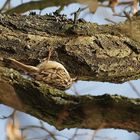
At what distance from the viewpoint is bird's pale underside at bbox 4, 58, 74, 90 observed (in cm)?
203

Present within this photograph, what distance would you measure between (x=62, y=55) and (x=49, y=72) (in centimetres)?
30

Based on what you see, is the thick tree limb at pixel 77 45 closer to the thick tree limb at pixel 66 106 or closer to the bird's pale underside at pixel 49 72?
the bird's pale underside at pixel 49 72

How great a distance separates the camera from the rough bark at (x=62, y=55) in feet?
5.37

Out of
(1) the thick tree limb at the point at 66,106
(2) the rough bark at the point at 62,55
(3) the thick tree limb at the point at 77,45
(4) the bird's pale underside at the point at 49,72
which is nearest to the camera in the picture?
(1) the thick tree limb at the point at 66,106

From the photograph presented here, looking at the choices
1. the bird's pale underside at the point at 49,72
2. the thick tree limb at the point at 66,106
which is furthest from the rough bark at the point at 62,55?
the bird's pale underside at the point at 49,72

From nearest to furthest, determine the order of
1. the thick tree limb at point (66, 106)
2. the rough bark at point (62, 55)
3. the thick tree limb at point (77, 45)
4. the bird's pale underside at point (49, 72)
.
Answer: the thick tree limb at point (66, 106), the rough bark at point (62, 55), the bird's pale underside at point (49, 72), the thick tree limb at point (77, 45)

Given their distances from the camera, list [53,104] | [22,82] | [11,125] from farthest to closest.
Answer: [22,82] < [53,104] < [11,125]

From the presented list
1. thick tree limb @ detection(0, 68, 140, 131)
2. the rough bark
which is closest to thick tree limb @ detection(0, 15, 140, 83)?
the rough bark

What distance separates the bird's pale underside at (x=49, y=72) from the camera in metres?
2.03

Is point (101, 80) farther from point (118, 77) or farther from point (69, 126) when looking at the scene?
point (69, 126)

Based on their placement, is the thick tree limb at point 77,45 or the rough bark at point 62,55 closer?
the rough bark at point 62,55

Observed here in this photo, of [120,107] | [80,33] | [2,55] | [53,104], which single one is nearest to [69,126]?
[53,104]

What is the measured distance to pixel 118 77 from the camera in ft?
8.36

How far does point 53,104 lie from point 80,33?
0.86m
